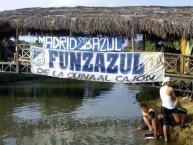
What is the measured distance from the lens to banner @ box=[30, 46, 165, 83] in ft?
43.5

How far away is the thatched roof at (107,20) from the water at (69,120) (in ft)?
10.2

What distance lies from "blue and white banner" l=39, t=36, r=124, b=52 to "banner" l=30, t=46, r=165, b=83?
164 mm

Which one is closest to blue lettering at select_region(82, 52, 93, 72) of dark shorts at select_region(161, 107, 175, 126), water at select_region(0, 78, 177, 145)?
water at select_region(0, 78, 177, 145)

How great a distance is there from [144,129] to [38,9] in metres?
7.77

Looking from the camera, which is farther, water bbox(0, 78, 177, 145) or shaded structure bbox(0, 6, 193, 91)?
shaded structure bbox(0, 6, 193, 91)

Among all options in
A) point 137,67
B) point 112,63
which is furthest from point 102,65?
point 137,67

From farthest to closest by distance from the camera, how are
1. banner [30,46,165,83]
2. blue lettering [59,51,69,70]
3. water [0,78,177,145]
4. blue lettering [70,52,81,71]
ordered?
blue lettering [59,51,69,70] < blue lettering [70,52,81,71] < banner [30,46,165,83] < water [0,78,177,145]

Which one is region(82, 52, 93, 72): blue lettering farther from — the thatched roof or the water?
the water

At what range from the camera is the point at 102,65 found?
13.6 metres

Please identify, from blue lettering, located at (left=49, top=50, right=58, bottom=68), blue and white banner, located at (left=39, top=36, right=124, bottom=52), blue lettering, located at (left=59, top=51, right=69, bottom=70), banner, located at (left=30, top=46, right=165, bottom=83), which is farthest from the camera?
blue lettering, located at (left=49, top=50, right=58, bottom=68)

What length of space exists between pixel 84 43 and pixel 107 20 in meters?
1.13

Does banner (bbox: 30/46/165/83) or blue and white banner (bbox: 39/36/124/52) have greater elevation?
Result: blue and white banner (bbox: 39/36/124/52)

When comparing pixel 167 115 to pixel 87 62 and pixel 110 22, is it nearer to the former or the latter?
pixel 87 62

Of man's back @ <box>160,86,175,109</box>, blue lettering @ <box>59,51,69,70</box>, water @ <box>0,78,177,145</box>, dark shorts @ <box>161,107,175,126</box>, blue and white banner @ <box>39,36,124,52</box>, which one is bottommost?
water @ <box>0,78,177,145</box>
